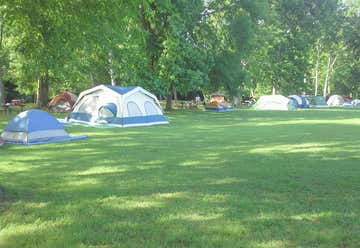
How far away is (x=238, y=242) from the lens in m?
4.04

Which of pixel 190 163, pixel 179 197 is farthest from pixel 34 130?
pixel 179 197

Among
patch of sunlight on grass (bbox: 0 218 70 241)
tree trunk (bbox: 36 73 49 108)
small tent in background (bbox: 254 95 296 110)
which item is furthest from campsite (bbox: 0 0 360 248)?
small tent in background (bbox: 254 95 296 110)

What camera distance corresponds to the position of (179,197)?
5.71 metres

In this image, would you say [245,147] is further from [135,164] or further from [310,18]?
[310,18]

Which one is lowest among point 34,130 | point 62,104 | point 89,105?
point 34,130

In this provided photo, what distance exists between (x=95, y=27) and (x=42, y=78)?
78.3 feet

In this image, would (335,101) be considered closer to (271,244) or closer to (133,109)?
(133,109)

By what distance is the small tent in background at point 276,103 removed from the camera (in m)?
36.9

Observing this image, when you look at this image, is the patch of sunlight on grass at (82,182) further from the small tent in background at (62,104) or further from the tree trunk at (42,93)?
the tree trunk at (42,93)

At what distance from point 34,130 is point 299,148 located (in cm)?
691

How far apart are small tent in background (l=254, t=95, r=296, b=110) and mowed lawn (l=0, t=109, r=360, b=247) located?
26.8 meters

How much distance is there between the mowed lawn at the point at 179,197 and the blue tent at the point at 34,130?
1.02 m

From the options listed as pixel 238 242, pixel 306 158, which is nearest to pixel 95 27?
pixel 238 242

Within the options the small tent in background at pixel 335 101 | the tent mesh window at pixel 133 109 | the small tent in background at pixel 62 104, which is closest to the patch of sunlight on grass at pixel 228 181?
the tent mesh window at pixel 133 109
